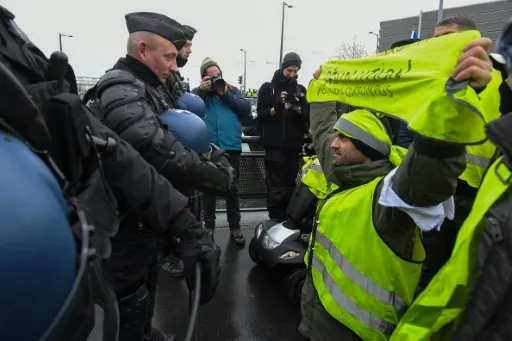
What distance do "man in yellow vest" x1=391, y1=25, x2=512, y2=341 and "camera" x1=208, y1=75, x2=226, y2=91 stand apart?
130 inches

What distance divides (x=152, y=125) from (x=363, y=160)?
1.01 m

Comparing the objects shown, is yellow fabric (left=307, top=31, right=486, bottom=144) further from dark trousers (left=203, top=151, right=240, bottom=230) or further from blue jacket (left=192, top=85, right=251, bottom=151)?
dark trousers (left=203, top=151, right=240, bottom=230)

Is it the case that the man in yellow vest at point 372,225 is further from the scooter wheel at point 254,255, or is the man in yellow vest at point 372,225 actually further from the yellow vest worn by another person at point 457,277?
the scooter wheel at point 254,255

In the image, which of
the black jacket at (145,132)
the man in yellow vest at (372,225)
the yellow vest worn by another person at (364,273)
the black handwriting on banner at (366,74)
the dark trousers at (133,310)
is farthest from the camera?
the dark trousers at (133,310)

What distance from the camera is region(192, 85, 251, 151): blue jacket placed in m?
4.40

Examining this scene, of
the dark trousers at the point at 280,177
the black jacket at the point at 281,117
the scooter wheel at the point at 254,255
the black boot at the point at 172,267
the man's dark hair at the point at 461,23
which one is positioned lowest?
the black boot at the point at 172,267

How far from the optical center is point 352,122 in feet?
6.37

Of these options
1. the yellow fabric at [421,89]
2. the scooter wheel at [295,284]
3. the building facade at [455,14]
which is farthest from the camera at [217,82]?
the building facade at [455,14]

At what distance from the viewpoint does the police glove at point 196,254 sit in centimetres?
173

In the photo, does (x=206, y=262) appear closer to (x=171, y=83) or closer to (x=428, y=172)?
(x=428, y=172)

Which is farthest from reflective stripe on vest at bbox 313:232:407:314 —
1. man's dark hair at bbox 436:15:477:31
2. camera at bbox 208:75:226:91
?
camera at bbox 208:75:226:91

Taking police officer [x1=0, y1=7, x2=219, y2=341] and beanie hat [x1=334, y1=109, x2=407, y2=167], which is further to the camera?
beanie hat [x1=334, y1=109, x2=407, y2=167]

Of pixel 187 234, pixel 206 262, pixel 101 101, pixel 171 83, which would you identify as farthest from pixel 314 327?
pixel 171 83

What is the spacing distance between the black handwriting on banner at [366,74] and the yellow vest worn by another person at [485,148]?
75 centimetres
